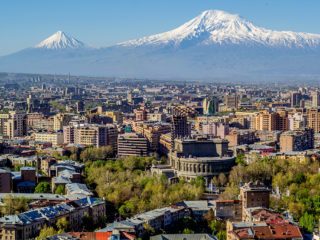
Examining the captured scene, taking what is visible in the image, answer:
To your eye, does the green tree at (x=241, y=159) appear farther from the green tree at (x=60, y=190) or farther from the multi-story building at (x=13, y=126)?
the multi-story building at (x=13, y=126)

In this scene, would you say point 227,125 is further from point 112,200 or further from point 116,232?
point 116,232

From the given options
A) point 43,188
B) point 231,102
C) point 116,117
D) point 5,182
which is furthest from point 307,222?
point 231,102

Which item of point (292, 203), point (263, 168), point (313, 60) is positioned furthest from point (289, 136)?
point (313, 60)

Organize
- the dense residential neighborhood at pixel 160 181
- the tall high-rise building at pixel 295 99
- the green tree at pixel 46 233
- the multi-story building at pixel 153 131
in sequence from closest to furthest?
1. the green tree at pixel 46 233
2. the dense residential neighborhood at pixel 160 181
3. the multi-story building at pixel 153 131
4. the tall high-rise building at pixel 295 99

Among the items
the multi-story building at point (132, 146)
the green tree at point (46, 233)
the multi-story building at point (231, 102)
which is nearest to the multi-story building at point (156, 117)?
the multi-story building at point (132, 146)

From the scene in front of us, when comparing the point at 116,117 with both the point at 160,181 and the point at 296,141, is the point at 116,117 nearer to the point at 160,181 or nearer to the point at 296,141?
the point at 296,141

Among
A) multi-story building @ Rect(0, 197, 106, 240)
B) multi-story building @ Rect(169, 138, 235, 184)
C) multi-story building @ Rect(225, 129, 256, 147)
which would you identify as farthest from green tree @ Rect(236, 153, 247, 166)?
multi-story building @ Rect(0, 197, 106, 240)

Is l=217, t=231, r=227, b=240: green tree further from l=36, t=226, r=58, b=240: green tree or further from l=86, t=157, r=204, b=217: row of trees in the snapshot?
l=36, t=226, r=58, b=240: green tree
